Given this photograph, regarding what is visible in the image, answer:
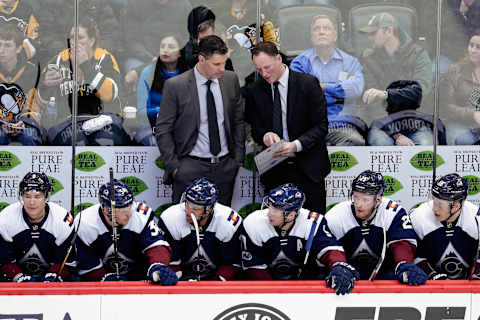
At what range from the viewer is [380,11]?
21.6 feet

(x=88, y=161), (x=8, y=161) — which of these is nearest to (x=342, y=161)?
(x=88, y=161)

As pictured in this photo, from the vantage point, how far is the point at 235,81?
6129mm

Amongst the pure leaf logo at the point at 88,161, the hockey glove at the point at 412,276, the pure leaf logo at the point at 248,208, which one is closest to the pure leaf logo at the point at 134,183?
the pure leaf logo at the point at 88,161

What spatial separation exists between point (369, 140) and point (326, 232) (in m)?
1.79

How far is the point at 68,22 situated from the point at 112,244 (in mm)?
2239

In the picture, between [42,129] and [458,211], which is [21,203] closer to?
[42,129]

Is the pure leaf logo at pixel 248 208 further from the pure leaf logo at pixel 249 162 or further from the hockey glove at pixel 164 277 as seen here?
the hockey glove at pixel 164 277

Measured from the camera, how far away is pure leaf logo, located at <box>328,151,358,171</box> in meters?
6.65

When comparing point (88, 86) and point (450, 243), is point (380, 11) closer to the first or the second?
point (450, 243)

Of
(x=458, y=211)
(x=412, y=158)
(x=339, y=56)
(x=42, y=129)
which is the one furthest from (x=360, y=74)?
(x=42, y=129)

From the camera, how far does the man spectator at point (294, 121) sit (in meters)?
5.93

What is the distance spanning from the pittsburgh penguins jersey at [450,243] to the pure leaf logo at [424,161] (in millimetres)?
1250

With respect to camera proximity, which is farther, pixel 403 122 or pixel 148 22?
pixel 403 122

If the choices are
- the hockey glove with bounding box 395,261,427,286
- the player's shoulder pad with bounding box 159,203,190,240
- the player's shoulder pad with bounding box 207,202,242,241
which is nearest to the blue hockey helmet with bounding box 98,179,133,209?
the player's shoulder pad with bounding box 159,203,190,240
